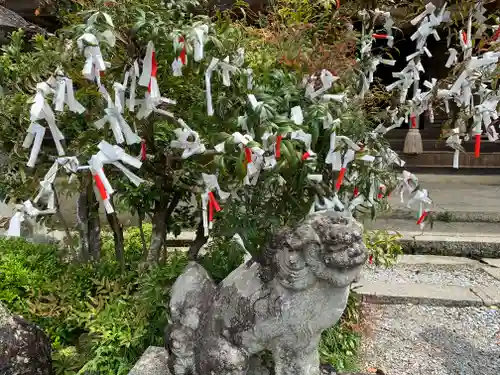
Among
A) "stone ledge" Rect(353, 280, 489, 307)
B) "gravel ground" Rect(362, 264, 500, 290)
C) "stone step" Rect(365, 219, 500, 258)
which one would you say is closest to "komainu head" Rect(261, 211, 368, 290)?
"stone ledge" Rect(353, 280, 489, 307)

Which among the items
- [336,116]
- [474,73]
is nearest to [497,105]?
[474,73]

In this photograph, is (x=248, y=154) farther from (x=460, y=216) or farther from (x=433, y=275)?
(x=460, y=216)

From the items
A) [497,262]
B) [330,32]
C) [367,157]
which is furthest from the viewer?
[497,262]

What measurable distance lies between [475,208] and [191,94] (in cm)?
452

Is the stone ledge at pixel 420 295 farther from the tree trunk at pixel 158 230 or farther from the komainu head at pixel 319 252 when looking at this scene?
the komainu head at pixel 319 252

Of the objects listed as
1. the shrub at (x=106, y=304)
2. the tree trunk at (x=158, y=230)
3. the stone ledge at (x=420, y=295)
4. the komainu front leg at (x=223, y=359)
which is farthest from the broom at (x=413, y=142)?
the komainu front leg at (x=223, y=359)

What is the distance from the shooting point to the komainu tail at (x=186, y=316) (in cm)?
159

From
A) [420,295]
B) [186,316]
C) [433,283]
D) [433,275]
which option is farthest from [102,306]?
[433,275]

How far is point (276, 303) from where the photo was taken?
4.63ft

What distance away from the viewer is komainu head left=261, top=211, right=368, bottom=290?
1.28 meters

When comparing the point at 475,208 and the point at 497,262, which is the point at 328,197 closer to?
the point at 497,262

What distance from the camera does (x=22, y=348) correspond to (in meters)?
1.81

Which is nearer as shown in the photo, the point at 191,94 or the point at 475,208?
the point at 191,94

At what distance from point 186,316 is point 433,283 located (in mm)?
2507
